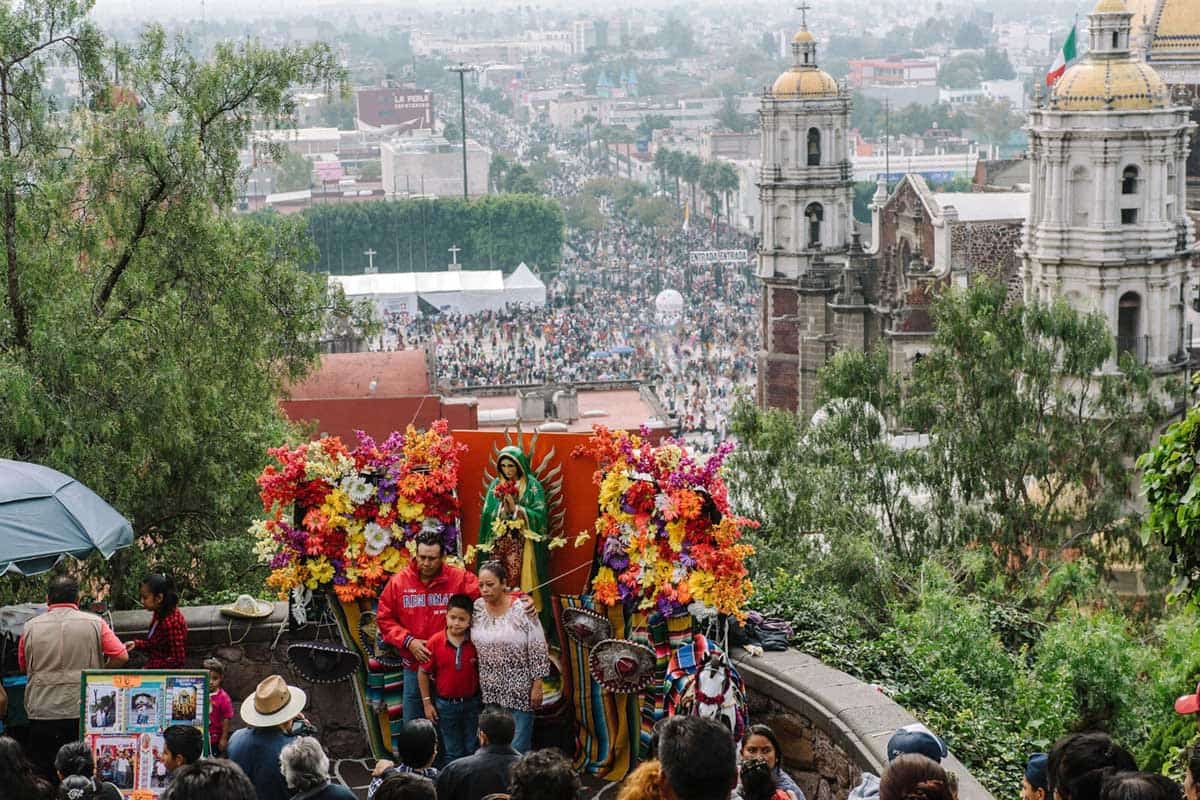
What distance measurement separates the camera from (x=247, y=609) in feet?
32.2

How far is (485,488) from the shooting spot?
31.1ft

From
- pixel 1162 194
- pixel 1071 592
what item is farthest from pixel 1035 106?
pixel 1071 592

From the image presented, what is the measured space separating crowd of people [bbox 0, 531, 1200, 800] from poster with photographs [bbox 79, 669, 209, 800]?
0.03 m

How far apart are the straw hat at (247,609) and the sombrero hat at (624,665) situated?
6.17 ft

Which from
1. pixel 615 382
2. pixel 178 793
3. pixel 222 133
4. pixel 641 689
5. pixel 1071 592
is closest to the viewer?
pixel 178 793

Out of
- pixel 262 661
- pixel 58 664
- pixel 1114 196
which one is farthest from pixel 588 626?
pixel 1114 196

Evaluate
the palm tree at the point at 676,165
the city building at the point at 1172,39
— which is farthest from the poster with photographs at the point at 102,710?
the palm tree at the point at 676,165

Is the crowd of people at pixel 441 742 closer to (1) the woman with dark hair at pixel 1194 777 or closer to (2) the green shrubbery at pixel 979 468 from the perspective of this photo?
(1) the woman with dark hair at pixel 1194 777

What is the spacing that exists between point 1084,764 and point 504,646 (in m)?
3.03

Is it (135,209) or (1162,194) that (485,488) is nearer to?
(135,209)

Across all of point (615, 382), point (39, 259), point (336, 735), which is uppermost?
point (39, 259)

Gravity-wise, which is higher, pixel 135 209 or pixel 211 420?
pixel 135 209

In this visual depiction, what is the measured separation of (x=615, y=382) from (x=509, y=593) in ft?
137

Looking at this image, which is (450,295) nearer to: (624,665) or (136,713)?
(624,665)
